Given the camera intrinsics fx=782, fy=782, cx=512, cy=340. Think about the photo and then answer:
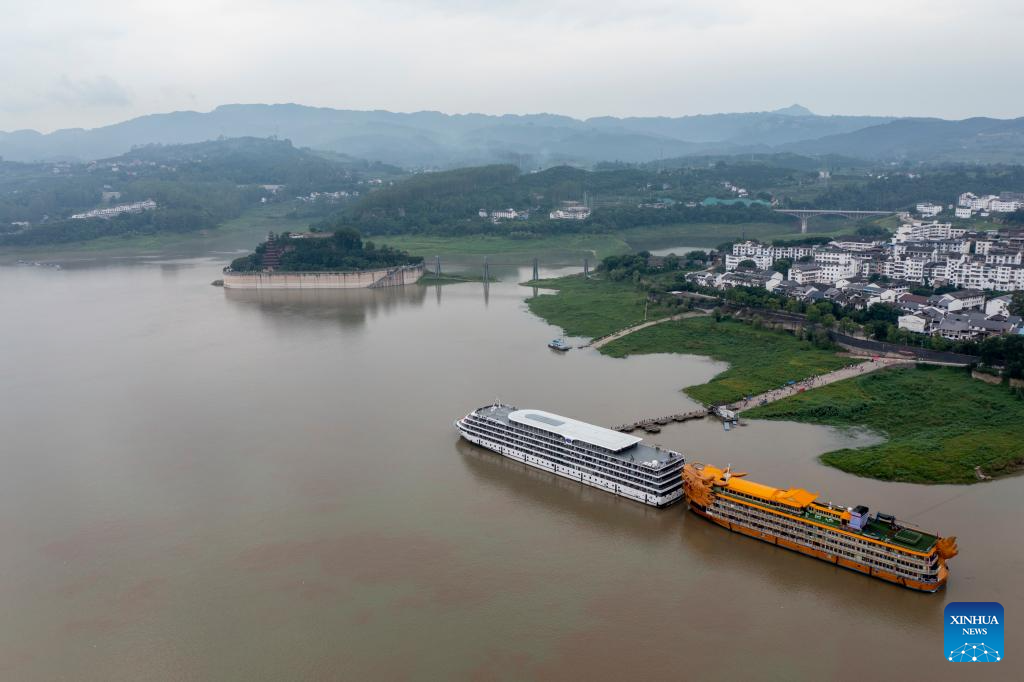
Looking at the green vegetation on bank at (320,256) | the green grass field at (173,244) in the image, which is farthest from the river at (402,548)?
the green grass field at (173,244)

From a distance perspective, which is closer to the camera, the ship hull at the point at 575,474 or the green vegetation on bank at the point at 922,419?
the ship hull at the point at 575,474

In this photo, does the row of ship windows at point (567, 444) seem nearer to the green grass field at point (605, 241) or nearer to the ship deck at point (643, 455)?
the ship deck at point (643, 455)

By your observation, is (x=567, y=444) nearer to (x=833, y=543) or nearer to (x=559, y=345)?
(x=833, y=543)

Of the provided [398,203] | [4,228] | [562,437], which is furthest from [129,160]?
[562,437]

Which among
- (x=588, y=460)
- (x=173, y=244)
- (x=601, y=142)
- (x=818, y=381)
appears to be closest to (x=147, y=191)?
(x=173, y=244)

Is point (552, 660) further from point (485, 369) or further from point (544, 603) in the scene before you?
point (485, 369)

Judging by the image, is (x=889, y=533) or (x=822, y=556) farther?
(x=822, y=556)

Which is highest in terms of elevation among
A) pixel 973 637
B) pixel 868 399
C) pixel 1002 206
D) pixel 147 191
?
pixel 147 191
